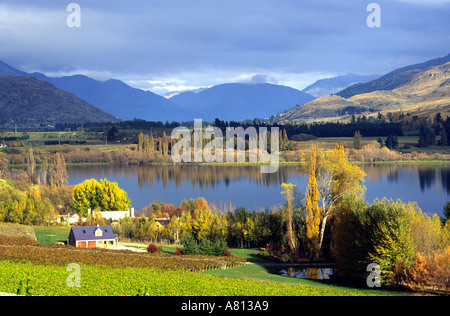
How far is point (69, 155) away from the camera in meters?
124

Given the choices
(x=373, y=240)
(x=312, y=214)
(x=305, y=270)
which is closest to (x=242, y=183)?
(x=312, y=214)

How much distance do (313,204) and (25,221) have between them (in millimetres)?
27993

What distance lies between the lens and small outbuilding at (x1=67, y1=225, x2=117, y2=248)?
119 feet

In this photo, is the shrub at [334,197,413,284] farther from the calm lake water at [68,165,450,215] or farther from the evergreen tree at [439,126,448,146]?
the evergreen tree at [439,126,448,146]

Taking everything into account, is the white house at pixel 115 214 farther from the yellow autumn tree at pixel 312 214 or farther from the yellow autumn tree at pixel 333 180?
the yellow autumn tree at pixel 333 180

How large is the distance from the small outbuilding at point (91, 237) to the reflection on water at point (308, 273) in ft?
45.6

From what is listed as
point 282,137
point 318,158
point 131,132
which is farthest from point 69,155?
point 318,158

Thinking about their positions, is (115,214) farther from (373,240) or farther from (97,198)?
(373,240)

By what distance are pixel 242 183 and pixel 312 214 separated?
170 feet

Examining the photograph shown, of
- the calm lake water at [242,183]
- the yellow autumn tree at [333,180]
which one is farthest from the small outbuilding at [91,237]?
the calm lake water at [242,183]

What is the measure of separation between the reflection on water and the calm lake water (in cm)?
2731

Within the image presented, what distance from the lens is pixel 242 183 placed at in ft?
277

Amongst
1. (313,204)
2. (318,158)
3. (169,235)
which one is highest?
(318,158)

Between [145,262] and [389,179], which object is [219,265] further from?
[389,179]
